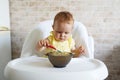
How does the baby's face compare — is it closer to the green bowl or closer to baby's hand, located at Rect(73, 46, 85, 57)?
baby's hand, located at Rect(73, 46, 85, 57)

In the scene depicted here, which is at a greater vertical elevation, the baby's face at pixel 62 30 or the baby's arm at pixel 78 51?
the baby's face at pixel 62 30

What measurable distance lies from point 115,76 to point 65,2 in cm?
82

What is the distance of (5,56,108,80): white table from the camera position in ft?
3.47

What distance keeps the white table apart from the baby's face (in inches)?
8.7

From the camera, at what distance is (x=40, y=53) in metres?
1.58

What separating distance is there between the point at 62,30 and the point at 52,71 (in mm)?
353

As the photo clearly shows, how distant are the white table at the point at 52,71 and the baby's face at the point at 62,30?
220 mm

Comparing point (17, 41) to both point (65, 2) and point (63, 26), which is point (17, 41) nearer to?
point (65, 2)

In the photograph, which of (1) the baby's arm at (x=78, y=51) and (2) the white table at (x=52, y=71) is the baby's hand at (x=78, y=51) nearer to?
(1) the baby's arm at (x=78, y=51)

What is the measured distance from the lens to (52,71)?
110 centimetres

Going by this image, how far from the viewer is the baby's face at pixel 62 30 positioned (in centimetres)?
137

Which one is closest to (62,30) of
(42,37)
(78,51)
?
(78,51)

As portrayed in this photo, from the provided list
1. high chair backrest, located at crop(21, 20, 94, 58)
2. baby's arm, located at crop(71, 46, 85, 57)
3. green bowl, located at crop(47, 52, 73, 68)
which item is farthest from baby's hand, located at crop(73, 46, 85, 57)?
green bowl, located at crop(47, 52, 73, 68)

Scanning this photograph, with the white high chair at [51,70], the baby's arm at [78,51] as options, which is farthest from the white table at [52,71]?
the baby's arm at [78,51]
